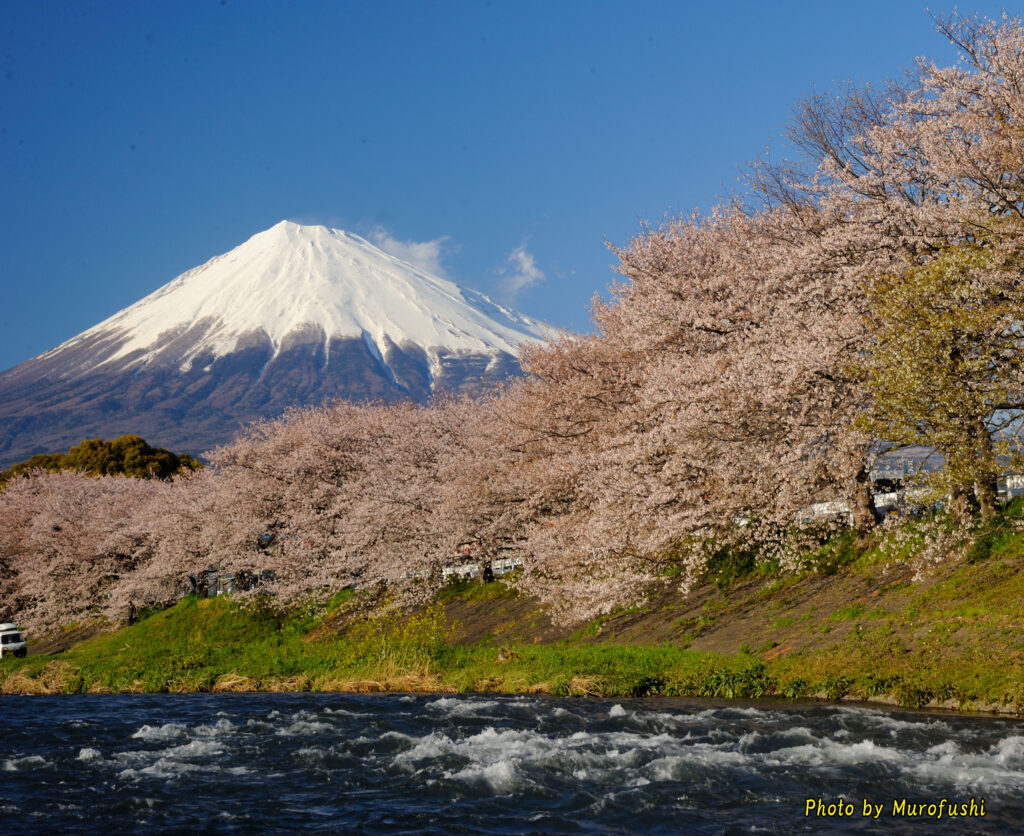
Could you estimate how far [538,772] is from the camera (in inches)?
522

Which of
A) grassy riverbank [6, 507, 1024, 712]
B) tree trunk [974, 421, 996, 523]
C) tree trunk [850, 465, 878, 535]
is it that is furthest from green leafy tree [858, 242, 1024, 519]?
tree trunk [850, 465, 878, 535]

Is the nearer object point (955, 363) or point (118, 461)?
point (955, 363)

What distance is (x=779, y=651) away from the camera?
20.6 meters

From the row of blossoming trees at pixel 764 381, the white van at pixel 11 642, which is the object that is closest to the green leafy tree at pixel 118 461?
the white van at pixel 11 642

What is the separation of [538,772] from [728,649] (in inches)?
400

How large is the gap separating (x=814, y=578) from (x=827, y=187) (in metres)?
9.94

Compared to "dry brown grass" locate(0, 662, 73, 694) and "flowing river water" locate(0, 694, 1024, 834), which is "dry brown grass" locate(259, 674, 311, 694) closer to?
"flowing river water" locate(0, 694, 1024, 834)

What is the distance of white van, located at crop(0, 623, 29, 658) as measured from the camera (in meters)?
48.6

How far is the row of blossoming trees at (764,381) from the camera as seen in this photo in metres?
17.6

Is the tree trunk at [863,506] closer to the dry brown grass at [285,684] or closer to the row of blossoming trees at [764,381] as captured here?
the row of blossoming trees at [764,381]

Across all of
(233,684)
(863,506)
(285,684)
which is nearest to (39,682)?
(233,684)

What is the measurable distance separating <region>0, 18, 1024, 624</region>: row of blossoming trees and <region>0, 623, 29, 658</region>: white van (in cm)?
1987

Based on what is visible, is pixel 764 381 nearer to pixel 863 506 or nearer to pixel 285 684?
pixel 863 506

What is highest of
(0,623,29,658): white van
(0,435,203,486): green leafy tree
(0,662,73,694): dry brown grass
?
(0,435,203,486): green leafy tree
